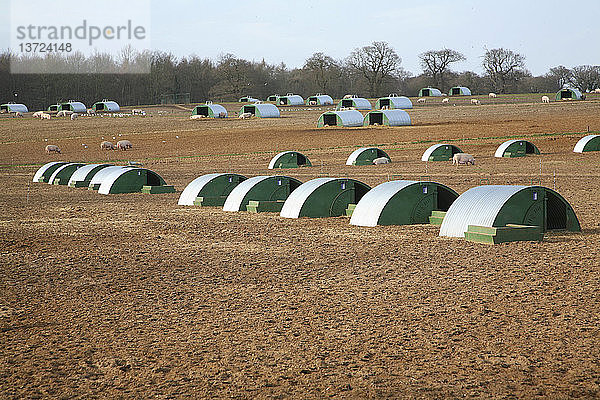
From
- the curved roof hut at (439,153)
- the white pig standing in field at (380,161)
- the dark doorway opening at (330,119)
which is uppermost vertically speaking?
the dark doorway opening at (330,119)

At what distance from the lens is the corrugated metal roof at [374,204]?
18.0 meters

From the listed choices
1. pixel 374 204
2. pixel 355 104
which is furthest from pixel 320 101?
pixel 374 204

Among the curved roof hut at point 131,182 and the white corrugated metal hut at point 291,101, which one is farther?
the white corrugated metal hut at point 291,101

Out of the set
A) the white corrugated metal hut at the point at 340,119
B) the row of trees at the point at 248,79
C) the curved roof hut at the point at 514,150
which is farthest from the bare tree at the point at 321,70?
the curved roof hut at the point at 514,150

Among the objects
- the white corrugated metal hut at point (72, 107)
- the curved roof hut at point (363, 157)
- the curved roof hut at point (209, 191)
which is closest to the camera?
the curved roof hut at point (209, 191)

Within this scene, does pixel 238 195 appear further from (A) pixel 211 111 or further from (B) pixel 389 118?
(A) pixel 211 111

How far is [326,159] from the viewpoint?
42.6 m

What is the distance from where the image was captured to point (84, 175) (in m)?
31.5

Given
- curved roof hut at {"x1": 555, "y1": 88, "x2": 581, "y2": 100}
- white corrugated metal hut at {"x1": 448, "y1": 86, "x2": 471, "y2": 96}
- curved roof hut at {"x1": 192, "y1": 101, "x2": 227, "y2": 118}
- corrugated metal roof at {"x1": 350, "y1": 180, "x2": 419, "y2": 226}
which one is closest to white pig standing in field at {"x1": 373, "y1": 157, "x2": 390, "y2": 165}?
corrugated metal roof at {"x1": 350, "y1": 180, "x2": 419, "y2": 226}

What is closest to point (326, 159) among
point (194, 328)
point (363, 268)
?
point (363, 268)

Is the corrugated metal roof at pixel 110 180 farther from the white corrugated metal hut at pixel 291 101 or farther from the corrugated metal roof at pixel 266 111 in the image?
the white corrugated metal hut at pixel 291 101

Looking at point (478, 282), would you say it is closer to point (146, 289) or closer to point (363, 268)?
point (363, 268)

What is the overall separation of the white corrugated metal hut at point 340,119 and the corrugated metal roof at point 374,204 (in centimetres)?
4728

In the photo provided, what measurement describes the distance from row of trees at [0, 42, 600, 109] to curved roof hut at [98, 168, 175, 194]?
9888 centimetres
